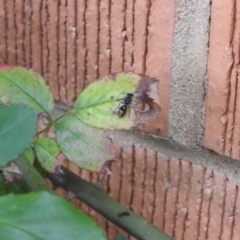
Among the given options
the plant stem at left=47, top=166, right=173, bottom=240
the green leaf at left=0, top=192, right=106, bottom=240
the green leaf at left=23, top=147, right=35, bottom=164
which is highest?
the green leaf at left=0, top=192, right=106, bottom=240

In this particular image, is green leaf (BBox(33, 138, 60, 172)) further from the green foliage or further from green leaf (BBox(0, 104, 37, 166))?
green leaf (BBox(0, 104, 37, 166))

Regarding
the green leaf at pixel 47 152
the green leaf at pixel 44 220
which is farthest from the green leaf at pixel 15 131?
the green leaf at pixel 47 152

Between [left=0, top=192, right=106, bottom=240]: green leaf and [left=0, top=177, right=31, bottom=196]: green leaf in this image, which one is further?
[left=0, top=177, right=31, bottom=196]: green leaf

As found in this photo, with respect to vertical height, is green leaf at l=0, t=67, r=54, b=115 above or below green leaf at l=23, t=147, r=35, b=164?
above

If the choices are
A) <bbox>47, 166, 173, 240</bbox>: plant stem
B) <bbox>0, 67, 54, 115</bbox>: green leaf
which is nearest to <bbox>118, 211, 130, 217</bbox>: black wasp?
<bbox>47, 166, 173, 240</bbox>: plant stem

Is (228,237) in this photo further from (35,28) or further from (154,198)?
→ (35,28)

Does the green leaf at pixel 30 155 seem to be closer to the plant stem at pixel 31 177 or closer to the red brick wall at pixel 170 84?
the plant stem at pixel 31 177
